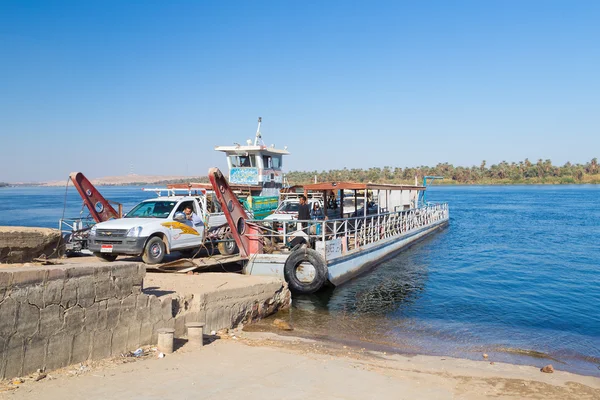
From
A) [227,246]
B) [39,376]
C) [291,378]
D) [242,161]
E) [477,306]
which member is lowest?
[477,306]

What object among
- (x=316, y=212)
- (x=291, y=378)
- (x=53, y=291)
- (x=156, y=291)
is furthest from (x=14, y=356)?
(x=316, y=212)

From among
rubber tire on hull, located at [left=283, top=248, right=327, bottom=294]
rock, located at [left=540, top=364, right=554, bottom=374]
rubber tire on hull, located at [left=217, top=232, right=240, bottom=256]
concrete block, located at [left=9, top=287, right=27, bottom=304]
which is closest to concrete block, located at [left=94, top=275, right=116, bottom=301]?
concrete block, located at [left=9, top=287, right=27, bottom=304]

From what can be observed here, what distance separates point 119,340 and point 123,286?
79 centimetres

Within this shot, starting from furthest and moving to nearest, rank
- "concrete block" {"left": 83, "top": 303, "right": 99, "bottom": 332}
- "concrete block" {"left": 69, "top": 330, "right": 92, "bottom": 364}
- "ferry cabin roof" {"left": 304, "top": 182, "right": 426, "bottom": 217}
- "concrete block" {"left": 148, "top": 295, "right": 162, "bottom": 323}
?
"ferry cabin roof" {"left": 304, "top": 182, "right": 426, "bottom": 217} → "concrete block" {"left": 148, "top": 295, "right": 162, "bottom": 323} → "concrete block" {"left": 83, "top": 303, "right": 99, "bottom": 332} → "concrete block" {"left": 69, "top": 330, "right": 92, "bottom": 364}

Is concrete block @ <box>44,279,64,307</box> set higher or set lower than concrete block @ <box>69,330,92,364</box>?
higher

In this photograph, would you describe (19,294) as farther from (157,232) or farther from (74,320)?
(157,232)

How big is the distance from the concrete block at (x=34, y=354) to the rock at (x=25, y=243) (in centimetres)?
566

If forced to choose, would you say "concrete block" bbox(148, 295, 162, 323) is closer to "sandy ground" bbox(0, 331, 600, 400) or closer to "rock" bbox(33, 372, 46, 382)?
"sandy ground" bbox(0, 331, 600, 400)

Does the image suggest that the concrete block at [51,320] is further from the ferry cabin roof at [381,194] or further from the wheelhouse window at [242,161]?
the wheelhouse window at [242,161]

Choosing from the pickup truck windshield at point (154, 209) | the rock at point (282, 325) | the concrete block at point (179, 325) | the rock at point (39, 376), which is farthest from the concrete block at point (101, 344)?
the pickup truck windshield at point (154, 209)

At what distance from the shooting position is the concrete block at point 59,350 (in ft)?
20.0

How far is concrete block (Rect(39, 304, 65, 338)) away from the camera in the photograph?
604cm

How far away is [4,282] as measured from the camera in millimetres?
5605

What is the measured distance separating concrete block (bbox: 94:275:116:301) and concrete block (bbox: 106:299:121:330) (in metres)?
0.10
